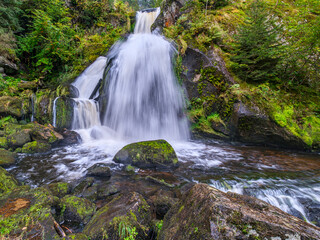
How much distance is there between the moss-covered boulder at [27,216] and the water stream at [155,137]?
1.63 meters

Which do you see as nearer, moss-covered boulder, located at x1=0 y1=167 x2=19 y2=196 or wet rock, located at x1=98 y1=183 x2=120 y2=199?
moss-covered boulder, located at x1=0 y1=167 x2=19 y2=196

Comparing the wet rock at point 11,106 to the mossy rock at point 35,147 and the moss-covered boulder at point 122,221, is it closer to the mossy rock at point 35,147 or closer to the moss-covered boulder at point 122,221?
the mossy rock at point 35,147

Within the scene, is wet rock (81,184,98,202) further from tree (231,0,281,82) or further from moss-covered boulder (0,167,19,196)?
tree (231,0,281,82)

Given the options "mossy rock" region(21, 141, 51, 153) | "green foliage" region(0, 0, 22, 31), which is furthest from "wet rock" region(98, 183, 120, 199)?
"green foliage" region(0, 0, 22, 31)

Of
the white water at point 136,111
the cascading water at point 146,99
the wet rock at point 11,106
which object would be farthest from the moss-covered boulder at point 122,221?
the wet rock at point 11,106

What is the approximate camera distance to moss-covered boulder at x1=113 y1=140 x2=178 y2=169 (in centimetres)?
459

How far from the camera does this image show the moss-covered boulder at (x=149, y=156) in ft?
15.0

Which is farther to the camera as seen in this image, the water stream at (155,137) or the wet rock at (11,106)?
A: the wet rock at (11,106)

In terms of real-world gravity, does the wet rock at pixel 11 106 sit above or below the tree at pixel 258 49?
below

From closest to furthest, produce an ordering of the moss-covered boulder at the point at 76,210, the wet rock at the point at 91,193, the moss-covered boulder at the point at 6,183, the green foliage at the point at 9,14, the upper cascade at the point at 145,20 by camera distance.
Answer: the moss-covered boulder at the point at 76,210 → the moss-covered boulder at the point at 6,183 → the wet rock at the point at 91,193 → the green foliage at the point at 9,14 → the upper cascade at the point at 145,20

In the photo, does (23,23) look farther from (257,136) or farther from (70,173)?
(257,136)

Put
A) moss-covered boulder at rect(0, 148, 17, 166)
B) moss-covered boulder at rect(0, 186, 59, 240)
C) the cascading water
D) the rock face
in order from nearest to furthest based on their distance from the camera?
the rock face → moss-covered boulder at rect(0, 186, 59, 240) → moss-covered boulder at rect(0, 148, 17, 166) → the cascading water

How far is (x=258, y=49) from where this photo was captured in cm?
680

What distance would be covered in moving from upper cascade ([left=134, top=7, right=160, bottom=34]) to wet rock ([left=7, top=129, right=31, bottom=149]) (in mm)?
14715
